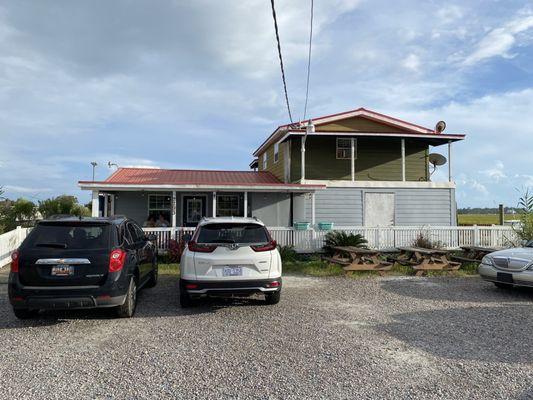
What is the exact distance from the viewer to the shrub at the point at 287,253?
13529mm

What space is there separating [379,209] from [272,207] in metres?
4.45

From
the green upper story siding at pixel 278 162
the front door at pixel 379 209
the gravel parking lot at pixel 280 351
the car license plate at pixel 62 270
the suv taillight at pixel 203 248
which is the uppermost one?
the green upper story siding at pixel 278 162

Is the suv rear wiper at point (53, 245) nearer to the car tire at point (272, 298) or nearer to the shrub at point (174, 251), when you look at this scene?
the car tire at point (272, 298)

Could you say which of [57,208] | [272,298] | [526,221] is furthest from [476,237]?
[57,208]

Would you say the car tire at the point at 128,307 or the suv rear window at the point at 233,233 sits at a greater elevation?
the suv rear window at the point at 233,233

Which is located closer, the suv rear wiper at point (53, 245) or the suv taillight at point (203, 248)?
the suv rear wiper at point (53, 245)

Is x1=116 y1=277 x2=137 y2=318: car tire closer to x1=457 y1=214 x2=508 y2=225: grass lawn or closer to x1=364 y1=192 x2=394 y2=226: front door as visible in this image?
x1=364 y1=192 x2=394 y2=226: front door

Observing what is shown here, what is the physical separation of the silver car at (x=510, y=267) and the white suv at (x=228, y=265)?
5020 millimetres

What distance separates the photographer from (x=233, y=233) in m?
7.10

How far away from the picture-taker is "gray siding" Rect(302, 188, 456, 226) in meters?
17.1

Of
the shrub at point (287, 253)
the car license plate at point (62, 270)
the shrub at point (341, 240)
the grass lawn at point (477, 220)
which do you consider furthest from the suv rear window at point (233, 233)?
the grass lawn at point (477, 220)

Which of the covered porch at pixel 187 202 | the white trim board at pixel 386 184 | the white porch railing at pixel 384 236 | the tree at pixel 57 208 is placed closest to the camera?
the white porch railing at pixel 384 236

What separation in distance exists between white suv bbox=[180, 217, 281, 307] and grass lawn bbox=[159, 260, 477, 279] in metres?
4.61

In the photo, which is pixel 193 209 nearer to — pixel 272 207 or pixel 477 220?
pixel 272 207
